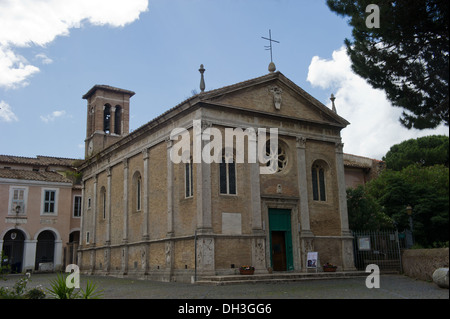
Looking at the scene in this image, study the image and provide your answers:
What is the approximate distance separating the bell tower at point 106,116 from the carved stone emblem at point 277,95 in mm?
17273

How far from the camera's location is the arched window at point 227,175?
776 inches

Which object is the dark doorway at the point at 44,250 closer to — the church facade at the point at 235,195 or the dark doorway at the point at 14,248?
the dark doorway at the point at 14,248

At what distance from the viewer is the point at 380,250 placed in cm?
2200

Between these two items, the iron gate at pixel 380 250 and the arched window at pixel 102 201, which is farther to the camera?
the arched window at pixel 102 201

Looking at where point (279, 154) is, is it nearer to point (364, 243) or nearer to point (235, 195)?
point (235, 195)

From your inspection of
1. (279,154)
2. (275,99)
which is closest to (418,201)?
(279,154)

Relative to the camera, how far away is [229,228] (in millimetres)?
19125

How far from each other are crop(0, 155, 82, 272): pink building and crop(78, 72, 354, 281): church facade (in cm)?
1001

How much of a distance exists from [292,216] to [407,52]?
413 inches

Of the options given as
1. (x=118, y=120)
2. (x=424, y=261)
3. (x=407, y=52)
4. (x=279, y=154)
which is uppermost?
(x=118, y=120)

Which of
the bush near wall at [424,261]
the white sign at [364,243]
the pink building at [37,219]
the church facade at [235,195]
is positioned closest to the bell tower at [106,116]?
the pink building at [37,219]

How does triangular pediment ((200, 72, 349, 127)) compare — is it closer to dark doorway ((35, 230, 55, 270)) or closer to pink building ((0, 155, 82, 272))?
pink building ((0, 155, 82, 272))

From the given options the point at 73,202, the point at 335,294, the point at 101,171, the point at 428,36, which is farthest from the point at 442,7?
the point at 73,202

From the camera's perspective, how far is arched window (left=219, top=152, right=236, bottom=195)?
19.7 m
